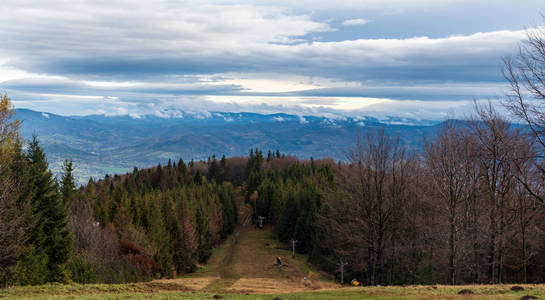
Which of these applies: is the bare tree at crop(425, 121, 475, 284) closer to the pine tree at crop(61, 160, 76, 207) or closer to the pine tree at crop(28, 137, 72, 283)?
the pine tree at crop(28, 137, 72, 283)

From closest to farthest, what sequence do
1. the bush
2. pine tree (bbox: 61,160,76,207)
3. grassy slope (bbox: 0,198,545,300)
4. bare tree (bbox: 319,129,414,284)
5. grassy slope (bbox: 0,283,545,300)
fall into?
grassy slope (bbox: 0,283,545,300) < grassy slope (bbox: 0,198,545,300) < the bush < bare tree (bbox: 319,129,414,284) < pine tree (bbox: 61,160,76,207)

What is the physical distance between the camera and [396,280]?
44.6 metres

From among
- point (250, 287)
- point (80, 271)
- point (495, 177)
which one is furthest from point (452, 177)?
point (80, 271)

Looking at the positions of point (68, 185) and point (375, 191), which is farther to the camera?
point (68, 185)

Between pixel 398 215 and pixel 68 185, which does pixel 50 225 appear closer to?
pixel 68 185

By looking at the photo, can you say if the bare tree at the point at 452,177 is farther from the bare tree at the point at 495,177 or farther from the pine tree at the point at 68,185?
the pine tree at the point at 68,185

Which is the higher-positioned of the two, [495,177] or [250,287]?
[495,177]

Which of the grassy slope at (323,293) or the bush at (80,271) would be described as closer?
the grassy slope at (323,293)

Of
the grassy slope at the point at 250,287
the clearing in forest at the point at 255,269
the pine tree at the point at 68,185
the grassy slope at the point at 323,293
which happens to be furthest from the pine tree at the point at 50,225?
the pine tree at the point at 68,185

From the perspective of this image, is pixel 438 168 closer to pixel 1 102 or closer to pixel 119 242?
Answer: pixel 119 242

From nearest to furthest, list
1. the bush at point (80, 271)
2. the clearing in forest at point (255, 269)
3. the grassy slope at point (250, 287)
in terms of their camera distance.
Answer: the grassy slope at point (250, 287), the bush at point (80, 271), the clearing in forest at point (255, 269)

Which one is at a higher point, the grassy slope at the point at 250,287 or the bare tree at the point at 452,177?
the bare tree at the point at 452,177

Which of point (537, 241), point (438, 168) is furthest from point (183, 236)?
point (537, 241)

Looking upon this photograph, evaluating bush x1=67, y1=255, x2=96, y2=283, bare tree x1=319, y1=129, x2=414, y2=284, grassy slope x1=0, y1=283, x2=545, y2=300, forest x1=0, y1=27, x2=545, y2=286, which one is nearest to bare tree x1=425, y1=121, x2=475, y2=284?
forest x1=0, y1=27, x2=545, y2=286
